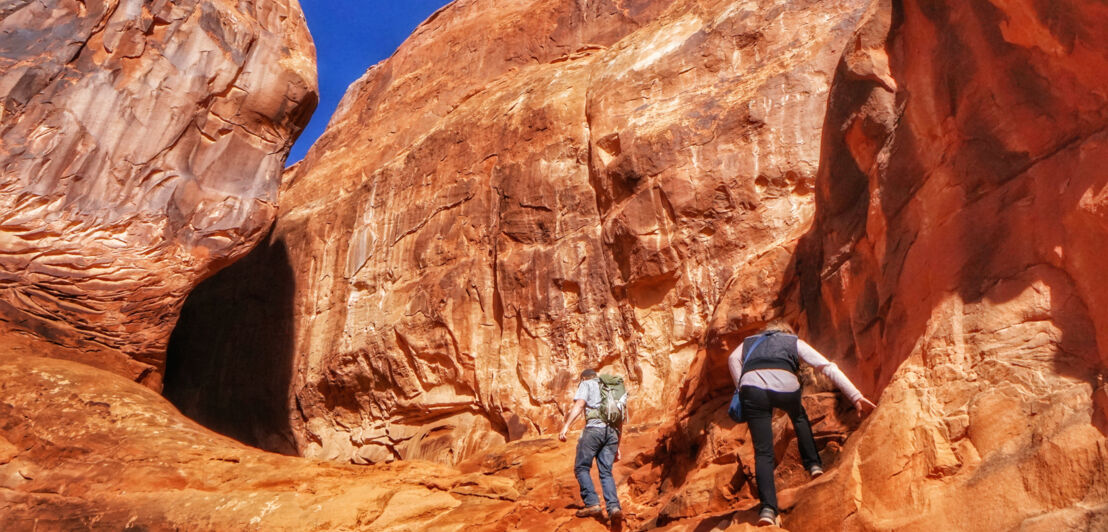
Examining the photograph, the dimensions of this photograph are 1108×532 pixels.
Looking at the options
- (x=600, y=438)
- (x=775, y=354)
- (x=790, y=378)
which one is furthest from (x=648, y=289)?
(x=790, y=378)

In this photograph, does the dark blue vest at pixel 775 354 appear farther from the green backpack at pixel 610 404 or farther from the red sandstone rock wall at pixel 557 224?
the red sandstone rock wall at pixel 557 224

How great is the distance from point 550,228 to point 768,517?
1047 centimetres

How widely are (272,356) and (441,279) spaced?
5.06 m

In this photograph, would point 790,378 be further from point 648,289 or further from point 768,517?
point 648,289

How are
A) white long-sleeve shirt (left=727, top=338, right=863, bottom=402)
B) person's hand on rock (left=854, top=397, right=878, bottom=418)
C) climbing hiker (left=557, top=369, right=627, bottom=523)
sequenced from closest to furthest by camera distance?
white long-sleeve shirt (left=727, top=338, right=863, bottom=402)
person's hand on rock (left=854, top=397, right=878, bottom=418)
climbing hiker (left=557, top=369, right=627, bottom=523)

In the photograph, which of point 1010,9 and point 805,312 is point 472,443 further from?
point 1010,9

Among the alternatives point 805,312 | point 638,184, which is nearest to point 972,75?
point 805,312

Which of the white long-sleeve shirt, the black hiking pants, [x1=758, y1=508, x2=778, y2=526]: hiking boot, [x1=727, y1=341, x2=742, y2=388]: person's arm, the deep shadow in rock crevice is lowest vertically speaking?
[x1=758, y1=508, x2=778, y2=526]: hiking boot

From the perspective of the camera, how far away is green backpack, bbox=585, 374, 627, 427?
343 inches

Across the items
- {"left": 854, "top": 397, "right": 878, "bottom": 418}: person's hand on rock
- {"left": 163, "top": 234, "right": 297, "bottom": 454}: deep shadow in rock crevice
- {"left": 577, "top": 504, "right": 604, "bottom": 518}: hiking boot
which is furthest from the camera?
{"left": 163, "top": 234, "right": 297, "bottom": 454}: deep shadow in rock crevice

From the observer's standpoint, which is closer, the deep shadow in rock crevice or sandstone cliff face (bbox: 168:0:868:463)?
sandstone cliff face (bbox: 168:0:868:463)

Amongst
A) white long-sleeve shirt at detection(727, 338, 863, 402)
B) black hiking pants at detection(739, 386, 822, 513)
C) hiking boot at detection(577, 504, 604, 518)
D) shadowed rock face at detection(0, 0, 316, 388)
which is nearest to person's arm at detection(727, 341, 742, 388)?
white long-sleeve shirt at detection(727, 338, 863, 402)

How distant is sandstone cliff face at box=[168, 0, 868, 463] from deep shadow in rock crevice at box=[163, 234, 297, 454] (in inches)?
4.7

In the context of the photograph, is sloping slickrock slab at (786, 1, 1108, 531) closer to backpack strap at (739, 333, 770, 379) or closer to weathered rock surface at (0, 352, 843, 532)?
backpack strap at (739, 333, 770, 379)
